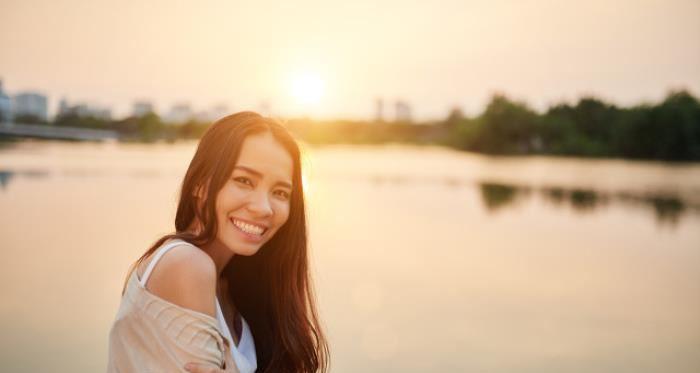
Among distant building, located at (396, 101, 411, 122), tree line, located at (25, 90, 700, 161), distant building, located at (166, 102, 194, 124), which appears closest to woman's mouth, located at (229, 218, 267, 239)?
tree line, located at (25, 90, 700, 161)

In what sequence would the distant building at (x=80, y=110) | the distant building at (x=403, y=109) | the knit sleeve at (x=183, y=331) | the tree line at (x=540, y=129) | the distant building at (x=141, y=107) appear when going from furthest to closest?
the distant building at (x=403, y=109) → the distant building at (x=141, y=107) → the distant building at (x=80, y=110) → the tree line at (x=540, y=129) → the knit sleeve at (x=183, y=331)

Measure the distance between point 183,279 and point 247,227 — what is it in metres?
0.29

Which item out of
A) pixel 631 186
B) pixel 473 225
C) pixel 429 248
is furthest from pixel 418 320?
pixel 631 186

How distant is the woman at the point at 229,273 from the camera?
118cm

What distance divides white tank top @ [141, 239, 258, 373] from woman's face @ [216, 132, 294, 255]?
166 millimetres

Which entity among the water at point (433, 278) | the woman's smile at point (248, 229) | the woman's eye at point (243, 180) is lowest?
the water at point (433, 278)

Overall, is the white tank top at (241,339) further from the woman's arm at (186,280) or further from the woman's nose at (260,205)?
the woman's nose at (260,205)

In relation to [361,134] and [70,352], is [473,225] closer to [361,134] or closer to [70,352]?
[70,352]

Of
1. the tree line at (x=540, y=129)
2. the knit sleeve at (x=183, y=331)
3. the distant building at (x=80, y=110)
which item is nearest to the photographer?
the knit sleeve at (x=183, y=331)

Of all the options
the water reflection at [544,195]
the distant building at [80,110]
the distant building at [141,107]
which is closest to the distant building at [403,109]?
the distant building at [141,107]

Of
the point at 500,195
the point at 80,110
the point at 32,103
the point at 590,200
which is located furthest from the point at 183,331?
the point at 32,103

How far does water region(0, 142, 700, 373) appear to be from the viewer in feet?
12.3

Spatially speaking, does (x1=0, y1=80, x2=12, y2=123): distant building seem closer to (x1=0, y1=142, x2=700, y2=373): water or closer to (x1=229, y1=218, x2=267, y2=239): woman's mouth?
(x1=0, y1=142, x2=700, y2=373): water

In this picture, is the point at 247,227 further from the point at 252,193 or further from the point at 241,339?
the point at 241,339
